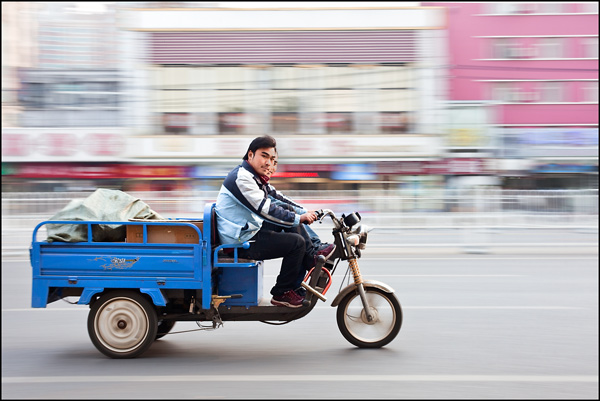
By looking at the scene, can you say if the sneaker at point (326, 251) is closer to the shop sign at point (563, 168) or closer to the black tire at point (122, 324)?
the black tire at point (122, 324)

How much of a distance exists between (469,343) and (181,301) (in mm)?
2340

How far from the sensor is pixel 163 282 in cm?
483

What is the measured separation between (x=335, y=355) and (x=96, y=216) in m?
2.07

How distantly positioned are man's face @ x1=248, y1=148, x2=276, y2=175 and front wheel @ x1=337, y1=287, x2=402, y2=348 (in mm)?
1170

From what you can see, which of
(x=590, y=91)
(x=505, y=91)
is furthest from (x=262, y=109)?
(x=590, y=91)

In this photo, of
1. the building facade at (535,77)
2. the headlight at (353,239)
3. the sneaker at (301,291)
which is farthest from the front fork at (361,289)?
the building facade at (535,77)

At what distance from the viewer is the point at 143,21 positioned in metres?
26.2

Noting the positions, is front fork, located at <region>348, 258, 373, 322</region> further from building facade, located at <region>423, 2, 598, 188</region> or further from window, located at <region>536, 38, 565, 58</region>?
window, located at <region>536, 38, 565, 58</region>

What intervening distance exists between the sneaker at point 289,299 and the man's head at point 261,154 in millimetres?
941

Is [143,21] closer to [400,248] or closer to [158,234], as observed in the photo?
[400,248]

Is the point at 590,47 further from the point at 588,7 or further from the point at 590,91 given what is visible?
the point at 590,91

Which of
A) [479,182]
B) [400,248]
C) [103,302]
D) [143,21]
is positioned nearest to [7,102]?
[143,21]

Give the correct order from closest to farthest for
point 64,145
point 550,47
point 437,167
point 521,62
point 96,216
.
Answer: point 96,216
point 64,145
point 437,167
point 521,62
point 550,47

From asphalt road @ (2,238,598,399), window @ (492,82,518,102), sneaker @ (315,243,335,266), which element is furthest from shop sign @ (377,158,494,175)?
sneaker @ (315,243,335,266)
